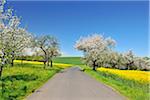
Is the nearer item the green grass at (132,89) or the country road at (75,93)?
the country road at (75,93)

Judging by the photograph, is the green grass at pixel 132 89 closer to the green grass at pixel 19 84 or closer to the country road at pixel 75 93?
the country road at pixel 75 93

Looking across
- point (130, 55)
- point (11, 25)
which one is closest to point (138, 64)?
point (130, 55)

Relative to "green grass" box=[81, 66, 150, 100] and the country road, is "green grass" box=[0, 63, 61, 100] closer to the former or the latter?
the country road

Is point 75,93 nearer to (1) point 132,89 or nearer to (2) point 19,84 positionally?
(1) point 132,89

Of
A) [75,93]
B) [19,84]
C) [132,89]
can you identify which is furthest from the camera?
[19,84]

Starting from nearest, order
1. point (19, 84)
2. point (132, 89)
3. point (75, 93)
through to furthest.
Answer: point (75, 93)
point (132, 89)
point (19, 84)

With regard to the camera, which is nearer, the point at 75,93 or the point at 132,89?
the point at 75,93

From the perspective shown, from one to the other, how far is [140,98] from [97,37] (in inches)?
2556

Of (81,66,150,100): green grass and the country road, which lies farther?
(81,66,150,100): green grass

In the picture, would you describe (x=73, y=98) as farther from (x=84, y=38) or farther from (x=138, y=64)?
(x=138, y=64)

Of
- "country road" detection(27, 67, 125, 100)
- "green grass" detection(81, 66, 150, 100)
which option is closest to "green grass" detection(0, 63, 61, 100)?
"country road" detection(27, 67, 125, 100)

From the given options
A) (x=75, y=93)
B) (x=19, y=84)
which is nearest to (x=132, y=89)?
(x=75, y=93)

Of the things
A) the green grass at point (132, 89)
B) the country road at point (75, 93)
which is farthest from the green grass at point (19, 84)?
the green grass at point (132, 89)

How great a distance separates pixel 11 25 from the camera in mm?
29844
